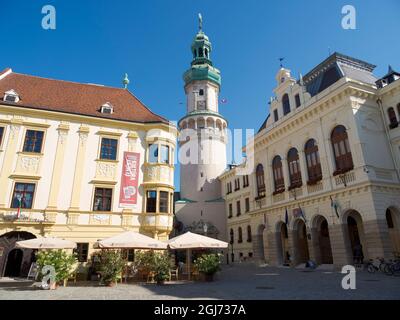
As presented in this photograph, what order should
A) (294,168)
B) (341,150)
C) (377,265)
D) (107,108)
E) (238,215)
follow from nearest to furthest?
(377,265) → (341,150) → (107,108) → (294,168) → (238,215)

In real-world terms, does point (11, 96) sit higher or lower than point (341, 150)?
higher

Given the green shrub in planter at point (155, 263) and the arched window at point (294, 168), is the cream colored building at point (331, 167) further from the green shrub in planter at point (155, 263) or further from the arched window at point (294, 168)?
the green shrub in planter at point (155, 263)

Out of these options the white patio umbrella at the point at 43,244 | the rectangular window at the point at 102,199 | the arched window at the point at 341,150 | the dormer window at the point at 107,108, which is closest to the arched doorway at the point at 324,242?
the arched window at the point at 341,150

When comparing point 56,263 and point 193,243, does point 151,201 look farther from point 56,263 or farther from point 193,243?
point 56,263

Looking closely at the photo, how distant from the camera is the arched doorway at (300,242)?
26000mm

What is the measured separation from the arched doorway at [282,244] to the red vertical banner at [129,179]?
15.6 metres

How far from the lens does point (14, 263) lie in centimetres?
1883

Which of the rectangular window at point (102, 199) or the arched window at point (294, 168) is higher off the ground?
the arched window at point (294, 168)

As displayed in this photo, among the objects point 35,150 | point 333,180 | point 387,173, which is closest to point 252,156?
point 333,180

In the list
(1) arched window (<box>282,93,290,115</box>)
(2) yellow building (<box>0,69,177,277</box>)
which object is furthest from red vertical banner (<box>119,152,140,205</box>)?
(1) arched window (<box>282,93,290,115</box>)

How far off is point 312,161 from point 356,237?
7159mm

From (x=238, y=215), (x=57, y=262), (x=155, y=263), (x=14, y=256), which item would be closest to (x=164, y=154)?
(x=155, y=263)

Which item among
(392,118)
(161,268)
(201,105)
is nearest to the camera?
(161,268)

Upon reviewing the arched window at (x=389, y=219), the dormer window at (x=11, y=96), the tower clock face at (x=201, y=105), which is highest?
the tower clock face at (x=201, y=105)
